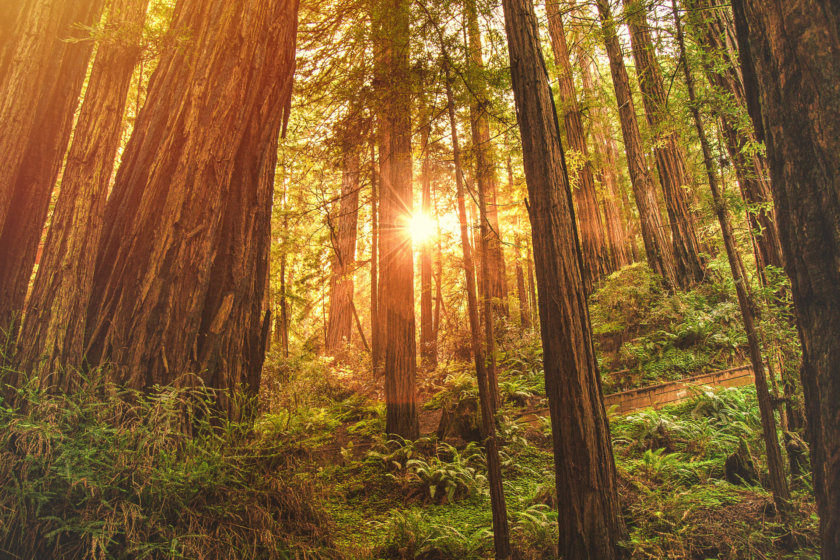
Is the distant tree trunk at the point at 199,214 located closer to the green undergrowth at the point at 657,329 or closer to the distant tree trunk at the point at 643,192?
the green undergrowth at the point at 657,329

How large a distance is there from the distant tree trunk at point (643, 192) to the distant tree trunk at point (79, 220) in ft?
36.2

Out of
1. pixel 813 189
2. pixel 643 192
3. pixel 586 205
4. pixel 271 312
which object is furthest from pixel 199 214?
pixel 643 192

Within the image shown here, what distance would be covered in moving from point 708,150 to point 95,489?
5.41m

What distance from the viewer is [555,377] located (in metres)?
3.32

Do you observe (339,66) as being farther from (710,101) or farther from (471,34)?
(710,101)

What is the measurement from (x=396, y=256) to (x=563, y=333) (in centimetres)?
398

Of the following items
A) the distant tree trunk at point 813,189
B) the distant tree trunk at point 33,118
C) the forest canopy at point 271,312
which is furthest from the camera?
the distant tree trunk at point 33,118

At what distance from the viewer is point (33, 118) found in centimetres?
401

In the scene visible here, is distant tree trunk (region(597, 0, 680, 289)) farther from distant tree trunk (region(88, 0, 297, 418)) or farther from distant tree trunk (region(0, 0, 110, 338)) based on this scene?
distant tree trunk (region(0, 0, 110, 338))

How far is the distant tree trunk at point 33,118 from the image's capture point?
374 cm

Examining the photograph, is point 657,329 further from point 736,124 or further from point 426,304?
point 426,304

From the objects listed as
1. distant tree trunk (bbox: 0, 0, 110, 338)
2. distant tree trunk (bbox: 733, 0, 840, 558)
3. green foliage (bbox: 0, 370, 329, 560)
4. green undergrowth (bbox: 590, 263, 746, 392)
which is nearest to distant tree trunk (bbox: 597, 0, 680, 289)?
green undergrowth (bbox: 590, 263, 746, 392)

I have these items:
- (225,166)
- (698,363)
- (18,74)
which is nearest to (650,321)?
(698,363)

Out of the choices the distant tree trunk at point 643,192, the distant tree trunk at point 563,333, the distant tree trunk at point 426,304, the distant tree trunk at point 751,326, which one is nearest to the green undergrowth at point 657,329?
the distant tree trunk at point 643,192
